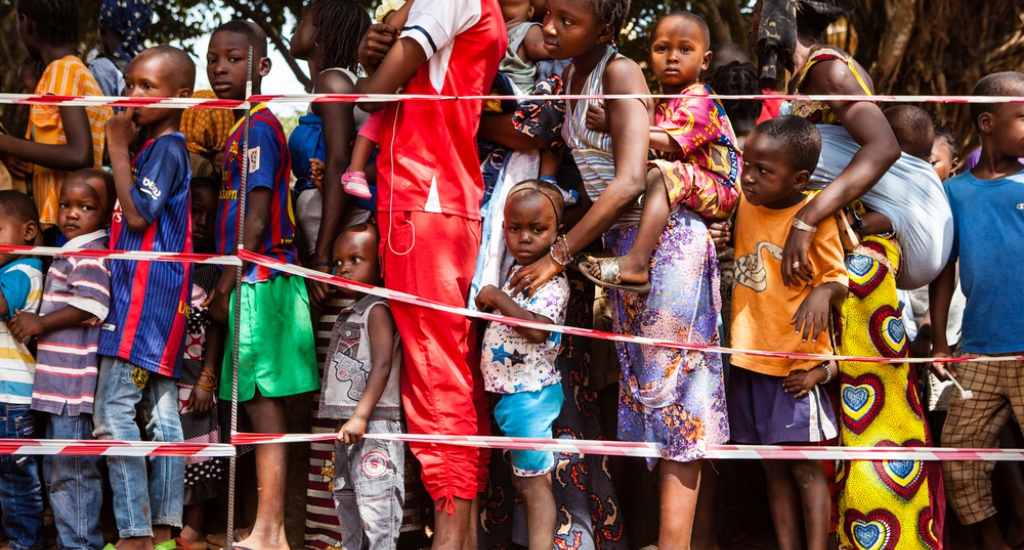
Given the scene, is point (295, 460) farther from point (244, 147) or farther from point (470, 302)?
point (244, 147)

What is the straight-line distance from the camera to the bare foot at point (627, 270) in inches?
127

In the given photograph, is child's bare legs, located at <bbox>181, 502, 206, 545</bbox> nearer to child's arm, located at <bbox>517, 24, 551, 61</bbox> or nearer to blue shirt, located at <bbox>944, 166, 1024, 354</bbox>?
child's arm, located at <bbox>517, 24, 551, 61</bbox>

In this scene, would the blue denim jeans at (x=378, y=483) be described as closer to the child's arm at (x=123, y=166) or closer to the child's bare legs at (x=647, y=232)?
the child's bare legs at (x=647, y=232)

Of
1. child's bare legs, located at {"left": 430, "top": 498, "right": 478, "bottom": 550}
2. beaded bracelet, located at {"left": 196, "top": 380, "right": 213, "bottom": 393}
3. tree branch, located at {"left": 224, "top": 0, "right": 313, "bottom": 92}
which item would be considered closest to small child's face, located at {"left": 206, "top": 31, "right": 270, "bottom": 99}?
beaded bracelet, located at {"left": 196, "top": 380, "right": 213, "bottom": 393}

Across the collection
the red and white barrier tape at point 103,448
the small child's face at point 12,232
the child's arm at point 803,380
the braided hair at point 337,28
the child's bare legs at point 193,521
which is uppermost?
the braided hair at point 337,28

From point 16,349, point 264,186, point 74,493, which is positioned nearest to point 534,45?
point 264,186

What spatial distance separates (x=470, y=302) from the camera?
3432 millimetres

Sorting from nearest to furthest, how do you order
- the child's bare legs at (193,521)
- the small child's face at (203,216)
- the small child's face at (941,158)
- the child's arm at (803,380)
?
the child's arm at (803,380), the child's bare legs at (193,521), the small child's face at (203,216), the small child's face at (941,158)

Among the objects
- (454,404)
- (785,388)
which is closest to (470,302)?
(454,404)

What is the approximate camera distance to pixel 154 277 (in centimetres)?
368

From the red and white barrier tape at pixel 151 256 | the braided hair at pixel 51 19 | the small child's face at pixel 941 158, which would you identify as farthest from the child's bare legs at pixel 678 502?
the braided hair at pixel 51 19

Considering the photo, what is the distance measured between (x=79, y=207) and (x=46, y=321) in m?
0.49

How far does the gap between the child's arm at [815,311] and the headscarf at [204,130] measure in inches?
117

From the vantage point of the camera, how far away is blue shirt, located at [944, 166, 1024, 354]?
12.7ft
